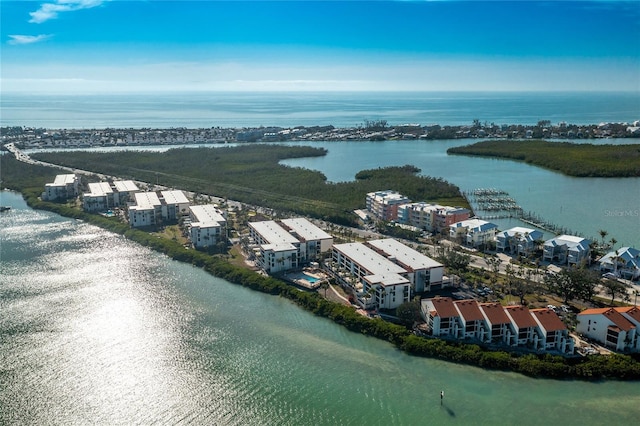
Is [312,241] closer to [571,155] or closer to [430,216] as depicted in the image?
[430,216]

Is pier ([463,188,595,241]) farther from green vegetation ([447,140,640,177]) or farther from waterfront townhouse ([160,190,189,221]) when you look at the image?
waterfront townhouse ([160,190,189,221])

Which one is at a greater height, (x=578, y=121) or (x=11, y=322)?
(x=578, y=121)

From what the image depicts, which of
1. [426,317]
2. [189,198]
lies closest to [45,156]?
[189,198]

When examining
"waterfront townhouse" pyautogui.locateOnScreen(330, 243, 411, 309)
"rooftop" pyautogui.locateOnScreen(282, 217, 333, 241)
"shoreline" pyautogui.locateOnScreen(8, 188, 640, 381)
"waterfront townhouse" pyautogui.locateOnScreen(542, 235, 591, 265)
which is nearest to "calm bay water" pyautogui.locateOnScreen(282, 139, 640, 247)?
"waterfront townhouse" pyautogui.locateOnScreen(542, 235, 591, 265)

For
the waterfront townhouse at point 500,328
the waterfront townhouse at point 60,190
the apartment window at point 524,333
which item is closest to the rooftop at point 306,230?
the waterfront townhouse at point 500,328

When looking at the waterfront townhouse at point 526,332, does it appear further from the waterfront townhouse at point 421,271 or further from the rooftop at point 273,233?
the rooftop at point 273,233

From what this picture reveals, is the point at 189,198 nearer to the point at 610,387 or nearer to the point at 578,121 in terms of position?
the point at 610,387
